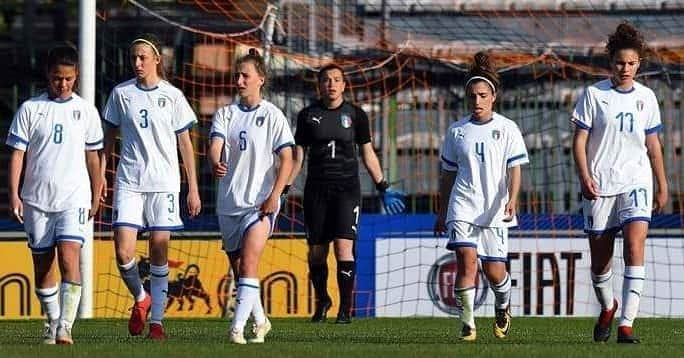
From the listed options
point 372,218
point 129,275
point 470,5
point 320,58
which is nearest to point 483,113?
point 129,275

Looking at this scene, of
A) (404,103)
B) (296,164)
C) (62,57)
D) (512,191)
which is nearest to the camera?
(62,57)

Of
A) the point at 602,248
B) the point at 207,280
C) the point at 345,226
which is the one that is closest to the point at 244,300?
the point at 602,248

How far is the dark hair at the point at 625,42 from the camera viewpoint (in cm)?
1132

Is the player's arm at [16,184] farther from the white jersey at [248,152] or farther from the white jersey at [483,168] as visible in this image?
the white jersey at [483,168]

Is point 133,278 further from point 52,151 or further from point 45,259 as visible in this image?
point 52,151

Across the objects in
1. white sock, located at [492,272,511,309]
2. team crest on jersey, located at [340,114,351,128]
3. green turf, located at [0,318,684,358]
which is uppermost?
team crest on jersey, located at [340,114,351,128]

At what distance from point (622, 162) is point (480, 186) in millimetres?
949

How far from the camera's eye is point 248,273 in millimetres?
10875

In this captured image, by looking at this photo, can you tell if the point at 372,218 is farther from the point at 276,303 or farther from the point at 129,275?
the point at 129,275

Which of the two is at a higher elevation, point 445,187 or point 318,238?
point 445,187

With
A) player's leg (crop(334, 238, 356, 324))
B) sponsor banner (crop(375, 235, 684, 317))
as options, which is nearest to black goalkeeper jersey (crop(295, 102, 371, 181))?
player's leg (crop(334, 238, 356, 324))

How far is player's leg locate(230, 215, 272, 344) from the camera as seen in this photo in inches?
425

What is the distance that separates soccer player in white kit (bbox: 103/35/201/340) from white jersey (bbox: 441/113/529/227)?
175 centimetres

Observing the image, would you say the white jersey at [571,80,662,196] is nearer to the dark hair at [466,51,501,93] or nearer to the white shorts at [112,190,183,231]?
the dark hair at [466,51,501,93]
